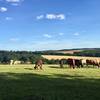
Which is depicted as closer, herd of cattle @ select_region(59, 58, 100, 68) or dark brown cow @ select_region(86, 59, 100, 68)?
herd of cattle @ select_region(59, 58, 100, 68)

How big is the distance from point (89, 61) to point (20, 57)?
17.2 meters

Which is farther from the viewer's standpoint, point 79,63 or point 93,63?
point 93,63

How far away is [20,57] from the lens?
208ft

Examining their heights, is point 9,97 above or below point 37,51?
below

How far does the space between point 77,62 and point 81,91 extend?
27679 mm

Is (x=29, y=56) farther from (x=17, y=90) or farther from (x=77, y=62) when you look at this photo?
(x=17, y=90)

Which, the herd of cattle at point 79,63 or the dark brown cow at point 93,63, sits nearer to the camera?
the herd of cattle at point 79,63

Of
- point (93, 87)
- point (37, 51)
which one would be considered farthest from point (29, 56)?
point (93, 87)

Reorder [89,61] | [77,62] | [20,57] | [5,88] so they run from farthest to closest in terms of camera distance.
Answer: [20,57], [89,61], [77,62], [5,88]

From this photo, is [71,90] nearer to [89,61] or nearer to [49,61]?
[89,61]

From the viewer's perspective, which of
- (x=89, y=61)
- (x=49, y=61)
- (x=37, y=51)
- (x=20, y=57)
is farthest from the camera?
(x=37, y=51)

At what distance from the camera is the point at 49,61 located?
195 ft

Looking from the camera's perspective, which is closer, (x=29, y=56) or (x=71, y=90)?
(x=71, y=90)

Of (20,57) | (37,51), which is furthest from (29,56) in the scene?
(37,51)
